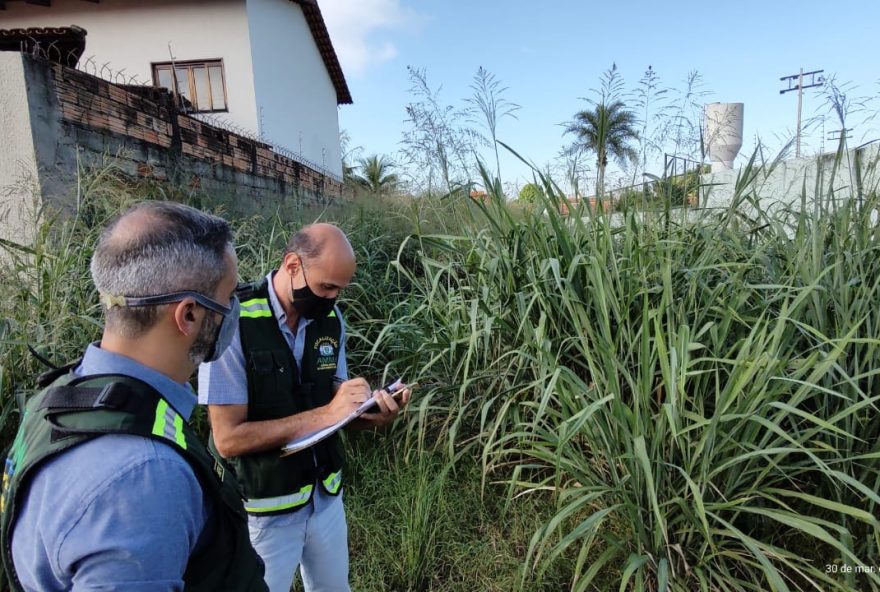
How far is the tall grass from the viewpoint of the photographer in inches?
59.5

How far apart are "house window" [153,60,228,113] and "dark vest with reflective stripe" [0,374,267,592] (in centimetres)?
1130

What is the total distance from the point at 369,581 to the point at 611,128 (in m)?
2.43

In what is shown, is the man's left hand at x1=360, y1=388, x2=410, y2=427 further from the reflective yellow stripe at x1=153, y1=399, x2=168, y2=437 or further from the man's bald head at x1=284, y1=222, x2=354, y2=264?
the reflective yellow stripe at x1=153, y1=399, x2=168, y2=437

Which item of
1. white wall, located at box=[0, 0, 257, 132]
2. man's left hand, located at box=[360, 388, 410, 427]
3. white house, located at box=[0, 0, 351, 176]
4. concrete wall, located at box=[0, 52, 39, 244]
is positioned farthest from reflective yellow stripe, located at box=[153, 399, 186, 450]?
white wall, located at box=[0, 0, 257, 132]

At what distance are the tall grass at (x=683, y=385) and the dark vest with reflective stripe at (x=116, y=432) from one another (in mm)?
1073

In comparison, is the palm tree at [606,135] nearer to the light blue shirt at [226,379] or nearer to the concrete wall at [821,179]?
the concrete wall at [821,179]

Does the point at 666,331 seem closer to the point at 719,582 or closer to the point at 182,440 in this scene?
the point at 719,582

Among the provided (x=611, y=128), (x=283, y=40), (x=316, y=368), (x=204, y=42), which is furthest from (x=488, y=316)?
(x=283, y=40)

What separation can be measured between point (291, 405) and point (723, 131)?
2660mm

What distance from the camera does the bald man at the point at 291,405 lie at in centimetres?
135

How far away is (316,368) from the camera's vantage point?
5.11ft

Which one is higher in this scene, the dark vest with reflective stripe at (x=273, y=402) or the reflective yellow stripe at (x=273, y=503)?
the dark vest with reflective stripe at (x=273, y=402)

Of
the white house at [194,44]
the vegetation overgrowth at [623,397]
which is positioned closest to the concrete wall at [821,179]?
the vegetation overgrowth at [623,397]

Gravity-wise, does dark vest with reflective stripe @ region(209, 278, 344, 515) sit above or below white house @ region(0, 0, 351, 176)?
below
